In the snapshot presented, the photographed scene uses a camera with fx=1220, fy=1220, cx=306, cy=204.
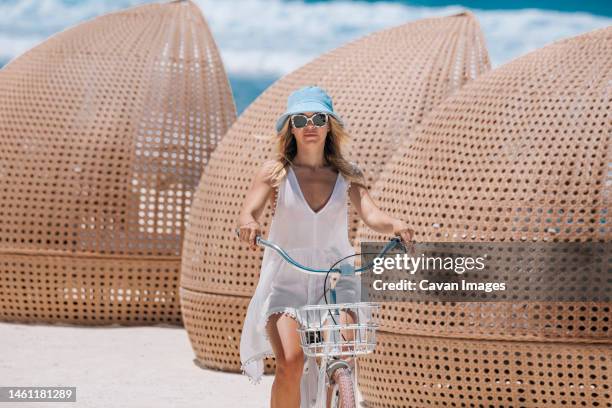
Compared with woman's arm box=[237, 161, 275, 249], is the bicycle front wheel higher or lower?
lower

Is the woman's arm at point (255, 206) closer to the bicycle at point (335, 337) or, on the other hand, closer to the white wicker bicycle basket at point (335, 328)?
the bicycle at point (335, 337)

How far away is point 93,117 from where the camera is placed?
12.1 m

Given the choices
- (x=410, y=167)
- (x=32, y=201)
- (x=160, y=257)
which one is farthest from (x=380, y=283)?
(x=32, y=201)

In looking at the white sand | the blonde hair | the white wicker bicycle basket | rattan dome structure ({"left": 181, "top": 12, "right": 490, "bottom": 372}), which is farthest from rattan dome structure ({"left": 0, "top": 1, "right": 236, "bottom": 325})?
the white wicker bicycle basket

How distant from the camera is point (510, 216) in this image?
6.82m

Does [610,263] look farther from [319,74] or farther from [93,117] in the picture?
[93,117]

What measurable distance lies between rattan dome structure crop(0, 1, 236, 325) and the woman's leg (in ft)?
22.2

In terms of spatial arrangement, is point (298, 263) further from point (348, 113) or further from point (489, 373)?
point (348, 113)

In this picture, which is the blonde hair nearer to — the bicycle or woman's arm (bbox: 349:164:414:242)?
woman's arm (bbox: 349:164:414:242)

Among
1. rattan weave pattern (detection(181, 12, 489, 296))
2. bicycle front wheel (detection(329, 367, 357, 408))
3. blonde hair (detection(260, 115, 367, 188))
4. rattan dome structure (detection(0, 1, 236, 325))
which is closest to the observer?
bicycle front wheel (detection(329, 367, 357, 408))

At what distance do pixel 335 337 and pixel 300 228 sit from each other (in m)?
0.54

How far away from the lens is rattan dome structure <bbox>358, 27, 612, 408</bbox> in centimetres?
664

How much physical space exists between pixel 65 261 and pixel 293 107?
711 centimetres

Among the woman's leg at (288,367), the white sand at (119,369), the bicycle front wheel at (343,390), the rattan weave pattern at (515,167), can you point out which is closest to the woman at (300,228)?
the woman's leg at (288,367)
